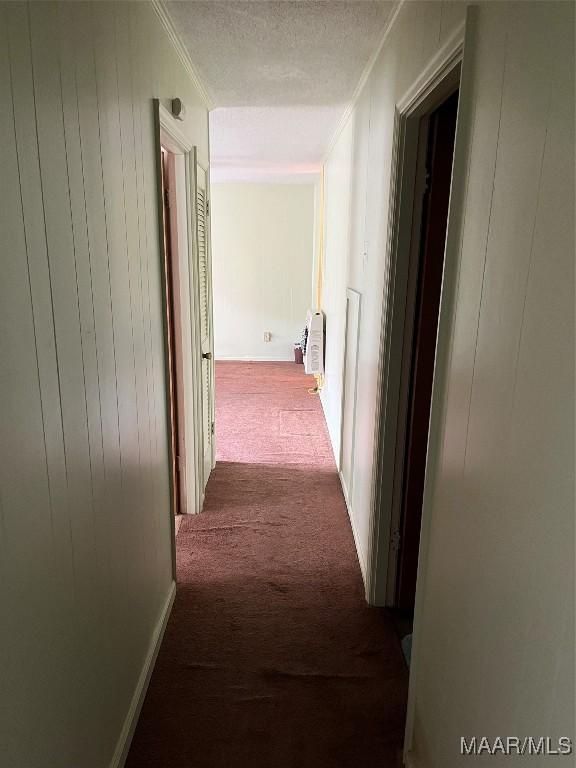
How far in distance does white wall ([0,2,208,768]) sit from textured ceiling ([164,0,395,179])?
38cm

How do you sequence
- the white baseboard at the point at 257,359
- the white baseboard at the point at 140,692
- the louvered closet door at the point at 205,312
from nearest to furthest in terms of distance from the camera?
the white baseboard at the point at 140,692 → the louvered closet door at the point at 205,312 → the white baseboard at the point at 257,359

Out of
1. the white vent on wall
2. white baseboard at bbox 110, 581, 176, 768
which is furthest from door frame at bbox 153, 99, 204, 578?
the white vent on wall

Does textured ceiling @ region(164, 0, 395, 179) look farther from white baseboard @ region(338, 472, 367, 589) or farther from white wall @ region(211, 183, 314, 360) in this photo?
white wall @ region(211, 183, 314, 360)

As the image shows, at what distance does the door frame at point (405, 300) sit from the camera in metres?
1.23

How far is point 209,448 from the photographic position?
347 cm

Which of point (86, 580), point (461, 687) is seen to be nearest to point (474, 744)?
point (461, 687)

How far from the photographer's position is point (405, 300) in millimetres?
1987

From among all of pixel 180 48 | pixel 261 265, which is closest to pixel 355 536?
pixel 180 48

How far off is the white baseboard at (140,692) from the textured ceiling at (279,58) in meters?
2.27

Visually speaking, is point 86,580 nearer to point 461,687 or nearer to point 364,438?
point 461,687

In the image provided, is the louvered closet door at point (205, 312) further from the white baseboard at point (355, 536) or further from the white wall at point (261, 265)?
the white wall at point (261, 265)

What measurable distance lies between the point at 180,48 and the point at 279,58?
0.44m

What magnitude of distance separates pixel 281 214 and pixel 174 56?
15.3 ft

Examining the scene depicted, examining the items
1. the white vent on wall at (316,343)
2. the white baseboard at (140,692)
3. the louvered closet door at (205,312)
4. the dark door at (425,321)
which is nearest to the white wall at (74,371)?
the white baseboard at (140,692)
